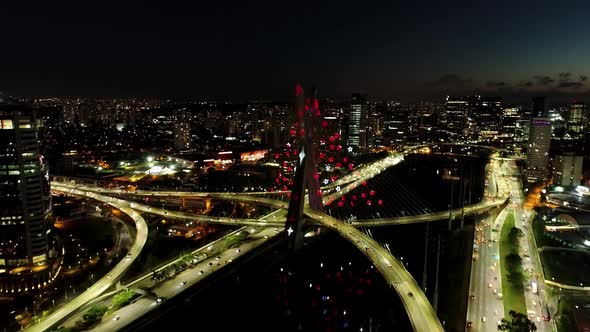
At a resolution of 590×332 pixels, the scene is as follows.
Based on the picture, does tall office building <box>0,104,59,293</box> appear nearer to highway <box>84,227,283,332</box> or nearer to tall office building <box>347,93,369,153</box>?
highway <box>84,227,283,332</box>

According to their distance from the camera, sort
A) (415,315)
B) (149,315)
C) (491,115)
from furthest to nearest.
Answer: (491,115) < (149,315) < (415,315)

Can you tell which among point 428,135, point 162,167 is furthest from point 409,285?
point 428,135

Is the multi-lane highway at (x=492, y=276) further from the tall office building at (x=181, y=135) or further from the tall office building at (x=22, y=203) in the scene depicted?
the tall office building at (x=181, y=135)

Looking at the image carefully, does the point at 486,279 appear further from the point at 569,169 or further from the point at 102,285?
the point at 569,169

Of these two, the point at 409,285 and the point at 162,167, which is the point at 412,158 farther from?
the point at 409,285

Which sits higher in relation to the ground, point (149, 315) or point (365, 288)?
point (149, 315)

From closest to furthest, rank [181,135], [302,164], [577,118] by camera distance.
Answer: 1. [302,164]
2. [181,135]
3. [577,118]

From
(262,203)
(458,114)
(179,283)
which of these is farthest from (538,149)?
(458,114)
